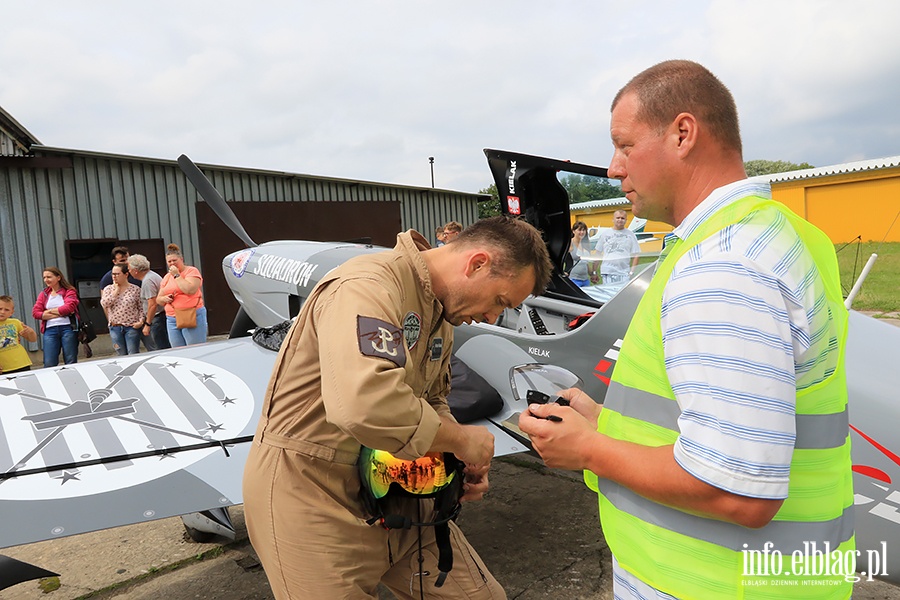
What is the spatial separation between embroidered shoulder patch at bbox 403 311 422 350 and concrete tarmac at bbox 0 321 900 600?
2012mm

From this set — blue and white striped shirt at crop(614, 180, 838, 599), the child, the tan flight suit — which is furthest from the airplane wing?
the child

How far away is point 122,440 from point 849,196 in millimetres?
22695

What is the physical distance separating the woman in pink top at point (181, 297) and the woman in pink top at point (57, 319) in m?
1.10

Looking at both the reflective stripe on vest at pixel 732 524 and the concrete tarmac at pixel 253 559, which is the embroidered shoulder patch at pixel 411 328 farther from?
the concrete tarmac at pixel 253 559

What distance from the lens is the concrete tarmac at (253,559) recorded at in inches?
122

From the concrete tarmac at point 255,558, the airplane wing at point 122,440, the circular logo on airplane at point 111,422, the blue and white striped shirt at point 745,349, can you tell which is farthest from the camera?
the concrete tarmac at point 255,558

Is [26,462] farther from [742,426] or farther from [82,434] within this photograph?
[742,426]

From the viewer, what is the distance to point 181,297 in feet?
22.9

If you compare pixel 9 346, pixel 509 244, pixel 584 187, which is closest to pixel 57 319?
pixel 9 346

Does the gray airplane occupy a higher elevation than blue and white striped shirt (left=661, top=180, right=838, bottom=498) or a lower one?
lower

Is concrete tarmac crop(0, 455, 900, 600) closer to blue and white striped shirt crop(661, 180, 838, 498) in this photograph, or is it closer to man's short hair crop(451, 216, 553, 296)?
man's short hair crop(451, 216, 553, 296)

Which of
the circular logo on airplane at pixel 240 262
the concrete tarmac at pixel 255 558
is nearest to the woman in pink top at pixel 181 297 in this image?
the circular logo on airplane at pixel 240 262

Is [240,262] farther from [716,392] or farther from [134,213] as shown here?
[134,213]

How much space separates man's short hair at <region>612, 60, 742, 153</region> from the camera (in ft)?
3.26
